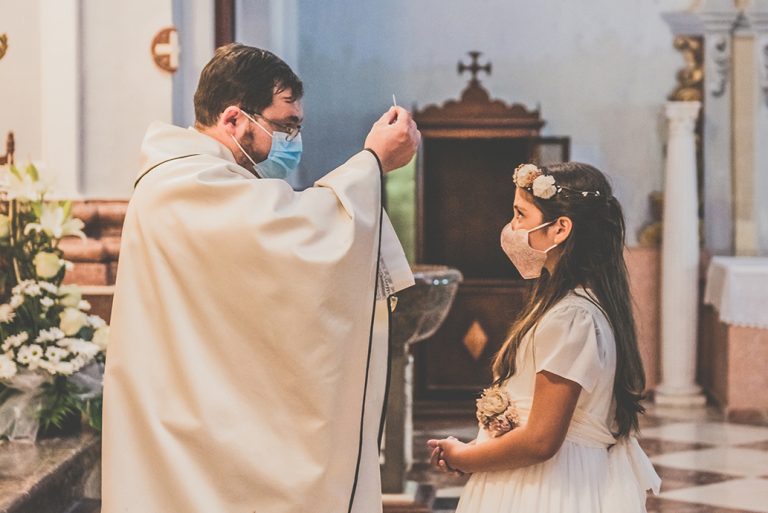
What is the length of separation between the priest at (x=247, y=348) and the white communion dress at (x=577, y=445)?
0.38 m

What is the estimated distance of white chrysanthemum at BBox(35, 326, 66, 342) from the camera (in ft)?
11.6

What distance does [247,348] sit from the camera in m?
2.28

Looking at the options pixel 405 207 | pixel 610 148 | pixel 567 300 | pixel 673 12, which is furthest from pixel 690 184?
pixel 567 300

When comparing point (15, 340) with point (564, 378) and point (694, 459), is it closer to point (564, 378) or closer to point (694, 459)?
point (564, 378)

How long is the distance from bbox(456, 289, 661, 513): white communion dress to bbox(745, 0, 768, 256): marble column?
6.54m

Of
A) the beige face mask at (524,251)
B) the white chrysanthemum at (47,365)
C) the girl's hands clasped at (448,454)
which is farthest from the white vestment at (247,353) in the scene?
the white chrysanthemum at (47,365)

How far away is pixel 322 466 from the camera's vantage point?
2.25m

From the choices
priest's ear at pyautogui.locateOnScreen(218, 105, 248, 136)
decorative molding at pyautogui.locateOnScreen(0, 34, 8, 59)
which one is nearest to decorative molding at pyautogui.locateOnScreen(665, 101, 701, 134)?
decorative molding at pyautogui.locateOnScreen(0, 34, 8, 59)

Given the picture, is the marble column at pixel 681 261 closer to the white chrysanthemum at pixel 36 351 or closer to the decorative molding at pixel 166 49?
the decorative molding at pixel 166 49

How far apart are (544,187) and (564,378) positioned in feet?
1.41

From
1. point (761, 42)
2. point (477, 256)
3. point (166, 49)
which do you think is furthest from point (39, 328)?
point (761, 42)

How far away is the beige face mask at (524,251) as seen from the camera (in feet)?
8.73

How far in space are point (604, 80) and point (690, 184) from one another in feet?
3.50

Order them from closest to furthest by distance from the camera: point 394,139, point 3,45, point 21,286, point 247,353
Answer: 1. point 247,353
2. point 394,139
3. point 21,286
4. point 3,45
